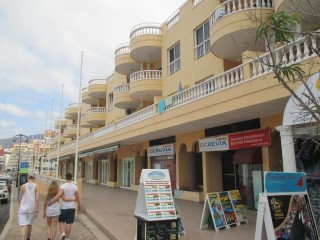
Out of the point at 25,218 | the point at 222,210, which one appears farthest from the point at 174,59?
the point at 25,218

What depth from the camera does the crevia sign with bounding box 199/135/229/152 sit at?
14.2 meters

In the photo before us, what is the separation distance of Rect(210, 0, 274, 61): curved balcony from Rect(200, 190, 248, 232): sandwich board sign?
5.17 m

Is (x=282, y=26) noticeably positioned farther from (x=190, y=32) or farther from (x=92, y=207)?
(x=190, y=32)

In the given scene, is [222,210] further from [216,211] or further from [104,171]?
[104,171]

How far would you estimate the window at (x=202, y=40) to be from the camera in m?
16.5

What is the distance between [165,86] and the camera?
68.3 ft

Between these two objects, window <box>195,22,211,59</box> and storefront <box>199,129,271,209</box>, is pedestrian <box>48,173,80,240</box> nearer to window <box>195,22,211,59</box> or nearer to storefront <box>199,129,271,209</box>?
storefront <box>199,129,271,209</box>

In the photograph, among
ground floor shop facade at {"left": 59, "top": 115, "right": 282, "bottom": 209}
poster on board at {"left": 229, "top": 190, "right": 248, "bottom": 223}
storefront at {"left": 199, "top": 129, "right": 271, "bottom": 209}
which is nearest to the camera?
poster on board at {"left": 229, "top": 190, "right": 248, "bottom": 223}

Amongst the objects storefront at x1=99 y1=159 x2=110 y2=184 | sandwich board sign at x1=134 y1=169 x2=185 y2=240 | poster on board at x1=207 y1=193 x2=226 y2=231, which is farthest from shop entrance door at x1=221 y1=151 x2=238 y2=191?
storefront at x1=99 y1=159 x2=110 y2=184

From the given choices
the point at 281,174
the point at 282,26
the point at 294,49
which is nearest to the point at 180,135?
the point at 294,49

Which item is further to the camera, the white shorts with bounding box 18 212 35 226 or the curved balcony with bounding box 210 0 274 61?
the curved balcony with bounding box 210 0 274 61

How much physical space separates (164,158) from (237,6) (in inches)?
457

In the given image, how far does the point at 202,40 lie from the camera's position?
17031 millimetres

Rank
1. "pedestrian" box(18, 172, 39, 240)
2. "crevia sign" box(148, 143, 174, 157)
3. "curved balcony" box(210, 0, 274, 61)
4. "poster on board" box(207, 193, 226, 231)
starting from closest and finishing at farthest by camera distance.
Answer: "pedestrian" box(18, 172, 39, 240) < "poster on board" box(207, 193, 226, 231) < "curved balcony" box(210, 0, 274, 61) < "crevia sign" box(148, 143, 174, 157)
